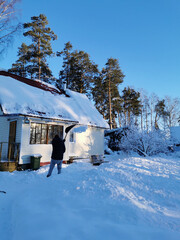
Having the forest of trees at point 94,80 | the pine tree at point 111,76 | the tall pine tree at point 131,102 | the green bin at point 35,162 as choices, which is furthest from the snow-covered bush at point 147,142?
the tall pine tree at point 131,102

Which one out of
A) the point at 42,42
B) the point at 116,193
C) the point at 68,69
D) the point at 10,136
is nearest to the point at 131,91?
the point at 68,69

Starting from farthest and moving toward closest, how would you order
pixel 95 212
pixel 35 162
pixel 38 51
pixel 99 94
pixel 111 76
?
pixel 99 94 < pixel 111 76 < pixel 38 51 < pixel 35 162 < pixel 95 212

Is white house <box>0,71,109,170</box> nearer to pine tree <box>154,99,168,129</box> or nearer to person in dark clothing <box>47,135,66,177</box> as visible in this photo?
person in dark clothing <box>47,135,66,177</box>

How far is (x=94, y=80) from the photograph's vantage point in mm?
27844

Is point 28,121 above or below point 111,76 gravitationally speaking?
below

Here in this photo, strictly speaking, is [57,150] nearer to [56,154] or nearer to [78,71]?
[56,154]

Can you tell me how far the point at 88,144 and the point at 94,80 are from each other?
17.0m

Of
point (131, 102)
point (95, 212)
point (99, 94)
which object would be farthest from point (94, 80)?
point (95, 212)

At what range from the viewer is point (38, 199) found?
13.0 ft

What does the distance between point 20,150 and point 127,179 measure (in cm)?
590

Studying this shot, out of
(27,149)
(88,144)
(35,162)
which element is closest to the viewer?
(35,162)

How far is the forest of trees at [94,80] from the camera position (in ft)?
75.0

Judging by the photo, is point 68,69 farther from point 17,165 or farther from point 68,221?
point 68,221

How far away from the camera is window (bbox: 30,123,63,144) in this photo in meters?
9.23
